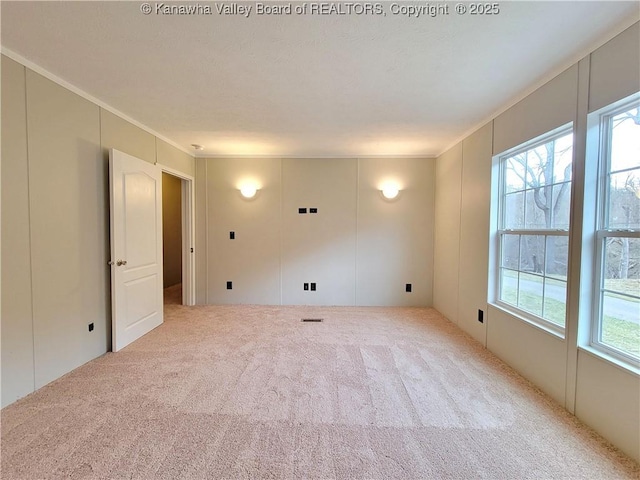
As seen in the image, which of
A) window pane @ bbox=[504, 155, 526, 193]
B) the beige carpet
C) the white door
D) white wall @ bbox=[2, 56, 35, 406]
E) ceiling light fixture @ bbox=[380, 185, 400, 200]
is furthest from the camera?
ceiling light fixture @ bbox=[380, 185, 400, 200]

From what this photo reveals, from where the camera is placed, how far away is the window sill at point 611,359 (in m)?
1.46

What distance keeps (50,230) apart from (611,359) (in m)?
3.87

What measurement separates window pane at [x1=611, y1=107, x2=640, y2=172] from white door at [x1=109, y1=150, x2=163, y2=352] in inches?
153

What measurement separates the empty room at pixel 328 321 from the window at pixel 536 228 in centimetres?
2

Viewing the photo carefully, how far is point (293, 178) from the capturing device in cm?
430

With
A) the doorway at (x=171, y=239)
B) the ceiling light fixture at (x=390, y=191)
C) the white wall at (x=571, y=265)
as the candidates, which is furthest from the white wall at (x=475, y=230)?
the doorway at (x=171, y=239)

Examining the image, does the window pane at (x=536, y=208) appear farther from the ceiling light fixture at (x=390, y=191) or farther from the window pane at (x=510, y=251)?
the ceiling light fixture at (x=390, y=191)

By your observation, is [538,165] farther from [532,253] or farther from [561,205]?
[532,253]

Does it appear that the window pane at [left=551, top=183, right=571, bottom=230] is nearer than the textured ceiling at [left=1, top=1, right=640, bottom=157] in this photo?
No

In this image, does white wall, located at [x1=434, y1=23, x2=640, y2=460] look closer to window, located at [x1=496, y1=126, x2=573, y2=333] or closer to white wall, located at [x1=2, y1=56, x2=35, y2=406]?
window, located at [x1=496, y1=126, x2=573, y2=333]

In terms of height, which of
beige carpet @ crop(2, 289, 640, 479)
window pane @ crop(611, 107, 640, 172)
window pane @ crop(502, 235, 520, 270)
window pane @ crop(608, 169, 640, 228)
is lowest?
beige carpet @ crop(2, 289, 640, 479)

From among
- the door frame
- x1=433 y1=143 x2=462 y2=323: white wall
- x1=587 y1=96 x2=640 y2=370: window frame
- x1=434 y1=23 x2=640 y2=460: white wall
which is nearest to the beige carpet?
x1=434 y1=23 x2=640 y2=460: white wall

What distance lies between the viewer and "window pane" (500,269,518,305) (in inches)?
99.9

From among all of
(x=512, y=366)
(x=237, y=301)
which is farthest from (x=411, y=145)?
(x=237, y=301)
